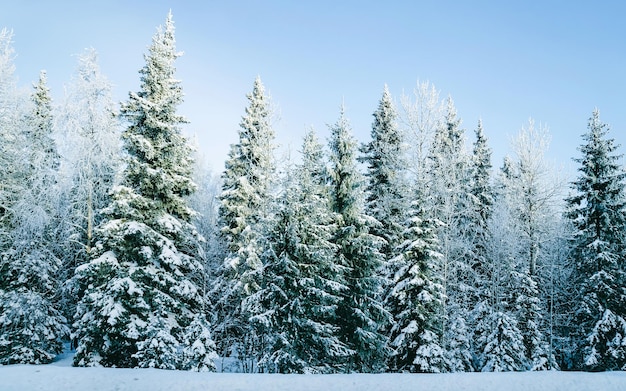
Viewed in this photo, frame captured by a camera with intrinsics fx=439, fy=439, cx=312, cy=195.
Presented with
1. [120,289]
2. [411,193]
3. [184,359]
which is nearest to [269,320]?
[184,359]

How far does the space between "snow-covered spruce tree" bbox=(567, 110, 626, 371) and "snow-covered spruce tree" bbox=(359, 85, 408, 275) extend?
10.4 meters

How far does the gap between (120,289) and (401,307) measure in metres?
12.5

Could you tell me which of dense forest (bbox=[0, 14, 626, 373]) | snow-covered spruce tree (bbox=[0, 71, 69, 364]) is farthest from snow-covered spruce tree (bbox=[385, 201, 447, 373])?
snow-covered spruce tree (bbox=[0, 71, 69, 364])

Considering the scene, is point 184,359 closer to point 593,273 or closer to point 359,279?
point 359,279

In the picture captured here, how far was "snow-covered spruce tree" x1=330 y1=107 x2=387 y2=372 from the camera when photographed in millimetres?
A: 19047

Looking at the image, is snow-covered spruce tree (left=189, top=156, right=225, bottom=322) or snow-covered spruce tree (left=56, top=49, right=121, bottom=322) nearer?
snow-covered spruce tree (left=56, top=49, right=121, bottom=322)

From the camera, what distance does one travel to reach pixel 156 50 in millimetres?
18938

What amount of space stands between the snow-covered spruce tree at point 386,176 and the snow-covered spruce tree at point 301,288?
604 cm

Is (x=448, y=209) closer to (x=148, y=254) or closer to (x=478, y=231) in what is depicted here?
(x=478, y=231)

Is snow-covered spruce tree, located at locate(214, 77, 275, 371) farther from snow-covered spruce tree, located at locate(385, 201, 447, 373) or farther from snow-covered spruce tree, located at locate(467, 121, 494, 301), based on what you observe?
snow-covered spruce tree, located at locate(467, 121, 494, 301)

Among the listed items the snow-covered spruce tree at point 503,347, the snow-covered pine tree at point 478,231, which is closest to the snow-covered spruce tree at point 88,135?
the snow-covered pine tree at point 478,231

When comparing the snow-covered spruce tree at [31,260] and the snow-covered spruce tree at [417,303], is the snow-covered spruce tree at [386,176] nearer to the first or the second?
the snow-covered spruce tree at [417,303]

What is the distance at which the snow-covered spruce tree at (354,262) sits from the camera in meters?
19.0

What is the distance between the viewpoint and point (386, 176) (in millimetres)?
25297
